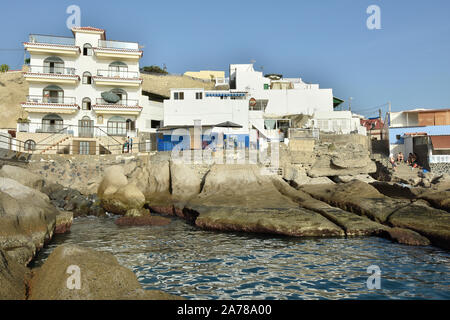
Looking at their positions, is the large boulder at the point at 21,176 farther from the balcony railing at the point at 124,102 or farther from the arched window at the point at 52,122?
the balcony railing at the point at 124,102

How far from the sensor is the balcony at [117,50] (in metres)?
40.2

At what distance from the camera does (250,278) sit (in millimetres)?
9242

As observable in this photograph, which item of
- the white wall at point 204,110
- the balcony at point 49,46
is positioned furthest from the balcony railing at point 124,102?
the balcony at point 49,46

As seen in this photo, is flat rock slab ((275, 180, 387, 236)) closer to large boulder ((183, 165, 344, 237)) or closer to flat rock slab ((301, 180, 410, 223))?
large boulder ((183, 165, 344, 237))

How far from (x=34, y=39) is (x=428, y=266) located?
44568 millimetres

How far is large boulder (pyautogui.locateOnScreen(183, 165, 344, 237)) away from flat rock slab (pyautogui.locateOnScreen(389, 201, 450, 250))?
2.85 meters

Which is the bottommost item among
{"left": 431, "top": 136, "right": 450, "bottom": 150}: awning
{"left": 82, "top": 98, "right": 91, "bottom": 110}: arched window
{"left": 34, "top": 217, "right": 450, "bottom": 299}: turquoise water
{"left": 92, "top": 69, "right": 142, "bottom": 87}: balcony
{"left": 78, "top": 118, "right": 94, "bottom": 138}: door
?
{"left": 34, "top": 217, "right": 450, "bottom": 299}: turquoise water

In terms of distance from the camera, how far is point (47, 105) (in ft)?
124

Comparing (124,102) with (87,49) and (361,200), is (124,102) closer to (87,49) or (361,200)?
(87,49)

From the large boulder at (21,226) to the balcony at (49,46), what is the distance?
1191 inches

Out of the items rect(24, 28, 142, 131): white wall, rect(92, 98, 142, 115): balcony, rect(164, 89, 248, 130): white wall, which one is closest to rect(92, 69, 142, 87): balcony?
→ rect(24, 28, 142, 131): white wall

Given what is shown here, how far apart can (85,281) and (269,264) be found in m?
6.39

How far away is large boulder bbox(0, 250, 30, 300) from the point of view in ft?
18.4

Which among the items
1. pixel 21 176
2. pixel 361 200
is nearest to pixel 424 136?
pixel 361 200
